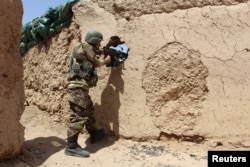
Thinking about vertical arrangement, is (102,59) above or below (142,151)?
above

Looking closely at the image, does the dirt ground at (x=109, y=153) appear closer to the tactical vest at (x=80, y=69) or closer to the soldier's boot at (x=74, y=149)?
the soldier's boot at (x=74, y=149)

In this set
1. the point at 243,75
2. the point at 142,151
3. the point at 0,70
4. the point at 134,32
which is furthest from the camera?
the point at 134,32

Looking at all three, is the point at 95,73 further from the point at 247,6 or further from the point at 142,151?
the point at 247,6

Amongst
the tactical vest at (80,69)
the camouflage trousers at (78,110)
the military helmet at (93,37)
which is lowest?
the camouflage trousers at (78,110)

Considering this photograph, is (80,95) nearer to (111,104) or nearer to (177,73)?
(111,104)

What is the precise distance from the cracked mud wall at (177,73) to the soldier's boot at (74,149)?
626mm

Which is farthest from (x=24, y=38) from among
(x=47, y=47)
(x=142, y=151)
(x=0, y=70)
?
(x=142, y=151)

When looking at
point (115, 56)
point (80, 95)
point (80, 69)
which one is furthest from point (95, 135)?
point (115, 56)

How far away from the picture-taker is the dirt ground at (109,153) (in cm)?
367

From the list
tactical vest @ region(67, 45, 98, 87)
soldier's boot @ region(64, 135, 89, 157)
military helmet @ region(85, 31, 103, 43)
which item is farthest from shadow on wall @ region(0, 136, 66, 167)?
military helmet @ region(85, 31, 103, 43)

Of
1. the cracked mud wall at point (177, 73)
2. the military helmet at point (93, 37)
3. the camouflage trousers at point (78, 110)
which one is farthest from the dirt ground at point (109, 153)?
the military helmet at point (93, 37)

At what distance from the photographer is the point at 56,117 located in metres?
4.89

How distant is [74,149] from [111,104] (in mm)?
803

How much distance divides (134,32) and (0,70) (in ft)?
5.43
